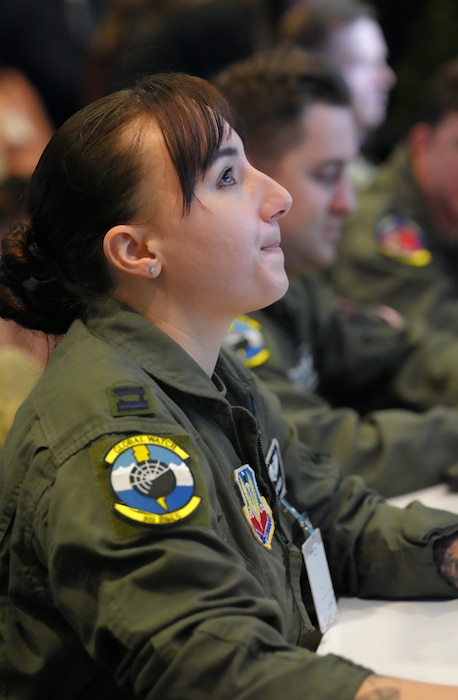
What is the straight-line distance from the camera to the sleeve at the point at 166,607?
2.63 ft

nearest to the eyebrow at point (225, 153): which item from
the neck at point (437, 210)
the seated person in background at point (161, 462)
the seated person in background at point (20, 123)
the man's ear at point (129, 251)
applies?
the seated person in background at point (161, 462)

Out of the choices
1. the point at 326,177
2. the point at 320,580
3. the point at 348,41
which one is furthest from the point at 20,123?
the point at 320,580

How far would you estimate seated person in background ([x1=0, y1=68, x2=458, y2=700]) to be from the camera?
822mm

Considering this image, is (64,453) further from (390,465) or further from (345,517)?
(390,465)

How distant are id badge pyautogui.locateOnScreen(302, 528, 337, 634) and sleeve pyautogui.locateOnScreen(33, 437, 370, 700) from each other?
10.0 inches

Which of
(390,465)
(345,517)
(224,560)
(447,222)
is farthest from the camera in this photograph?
(447,222)

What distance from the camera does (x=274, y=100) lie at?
187 centimetres

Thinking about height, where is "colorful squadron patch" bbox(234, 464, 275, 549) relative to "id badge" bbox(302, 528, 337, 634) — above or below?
above

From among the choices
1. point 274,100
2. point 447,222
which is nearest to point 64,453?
point 274,100

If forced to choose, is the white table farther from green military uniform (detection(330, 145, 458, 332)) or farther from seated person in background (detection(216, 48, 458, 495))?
green military uniform (detection(330, 145, 458, 332))

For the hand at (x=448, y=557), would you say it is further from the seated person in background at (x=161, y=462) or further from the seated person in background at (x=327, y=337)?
the seated person in background at (x=327, y=337)

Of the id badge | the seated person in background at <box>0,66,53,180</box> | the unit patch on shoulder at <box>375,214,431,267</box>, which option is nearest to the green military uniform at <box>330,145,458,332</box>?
the unit patch on shoulder at <box>375,214,431,267</box>

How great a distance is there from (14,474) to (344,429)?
31.7 inches

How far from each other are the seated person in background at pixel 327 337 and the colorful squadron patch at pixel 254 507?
0.51m
